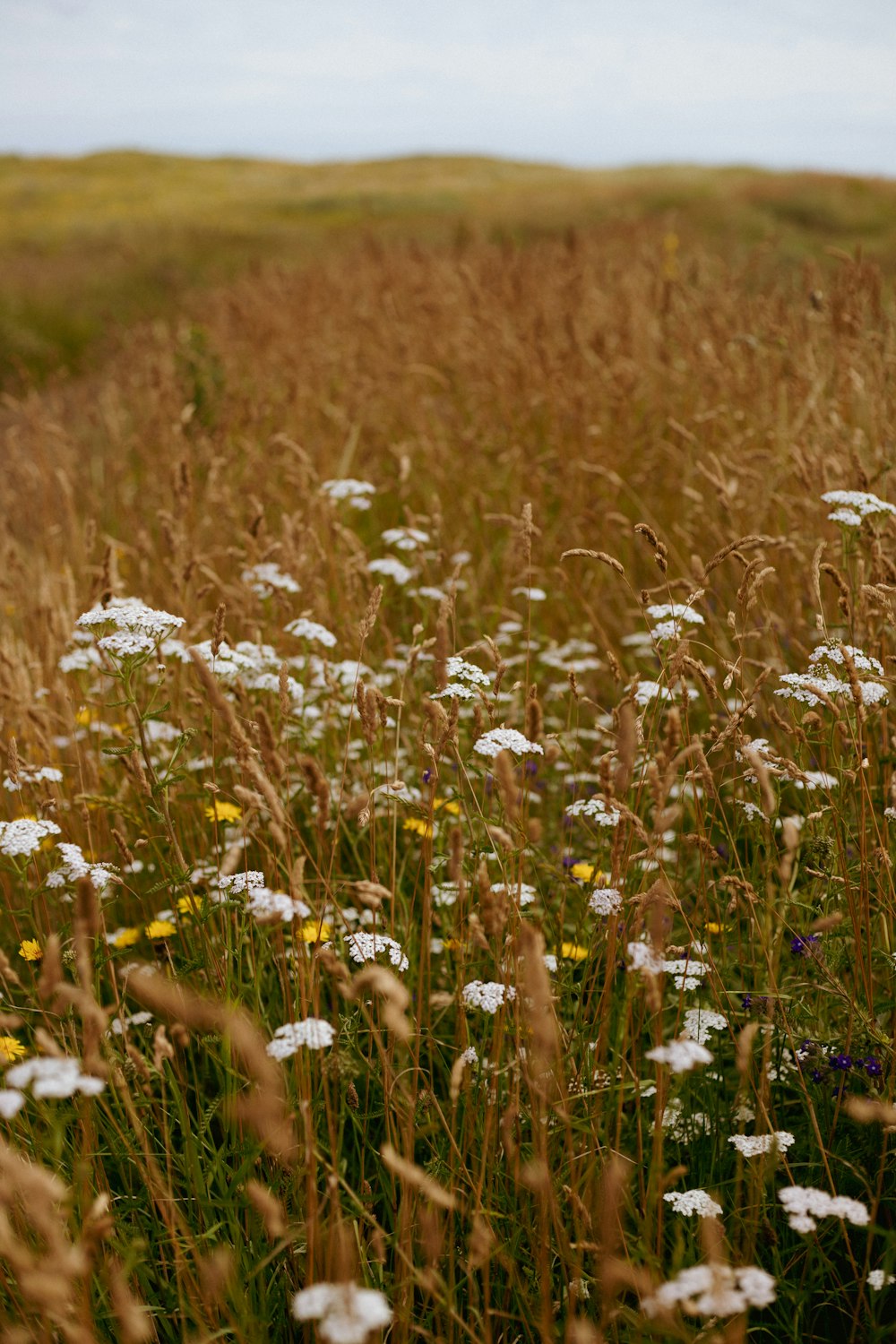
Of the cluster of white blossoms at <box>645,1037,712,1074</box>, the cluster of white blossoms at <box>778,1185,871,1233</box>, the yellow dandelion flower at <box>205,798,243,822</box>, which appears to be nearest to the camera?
the cluster of white blossoms at <box>645,1037,712,1074</box>

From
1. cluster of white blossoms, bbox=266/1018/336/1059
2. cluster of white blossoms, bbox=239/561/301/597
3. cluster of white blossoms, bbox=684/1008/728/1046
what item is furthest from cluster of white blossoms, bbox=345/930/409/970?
cluster of white blossoms, bbox=239/561/301/597

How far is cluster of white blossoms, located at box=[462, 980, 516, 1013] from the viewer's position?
57.6 inches

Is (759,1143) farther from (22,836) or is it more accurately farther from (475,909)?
(22,836)

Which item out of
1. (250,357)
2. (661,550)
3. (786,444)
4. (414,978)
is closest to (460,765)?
(661,550)

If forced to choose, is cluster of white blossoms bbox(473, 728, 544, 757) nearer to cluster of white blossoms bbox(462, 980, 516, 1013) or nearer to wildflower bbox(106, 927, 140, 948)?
cluster of white blossoms bbox(462, 980, 516, 1013)

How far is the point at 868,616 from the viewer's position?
2230mm

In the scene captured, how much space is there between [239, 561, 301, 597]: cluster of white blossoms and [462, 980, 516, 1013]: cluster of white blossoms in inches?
47.0

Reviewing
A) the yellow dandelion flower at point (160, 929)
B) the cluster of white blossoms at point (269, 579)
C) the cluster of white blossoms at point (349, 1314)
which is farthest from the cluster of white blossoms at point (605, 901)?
the cluster of white blossoms at point (269, 579)

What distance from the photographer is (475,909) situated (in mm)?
1803

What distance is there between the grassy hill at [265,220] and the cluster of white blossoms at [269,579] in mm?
2840

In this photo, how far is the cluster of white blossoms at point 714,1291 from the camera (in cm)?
95

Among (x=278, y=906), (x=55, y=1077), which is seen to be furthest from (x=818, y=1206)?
(x=55, y=1077)

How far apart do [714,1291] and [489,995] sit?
0.58 metres

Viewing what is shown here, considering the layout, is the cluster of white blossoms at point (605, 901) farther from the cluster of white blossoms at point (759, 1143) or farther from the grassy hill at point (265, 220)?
the grassy hill at point (265, 220)
